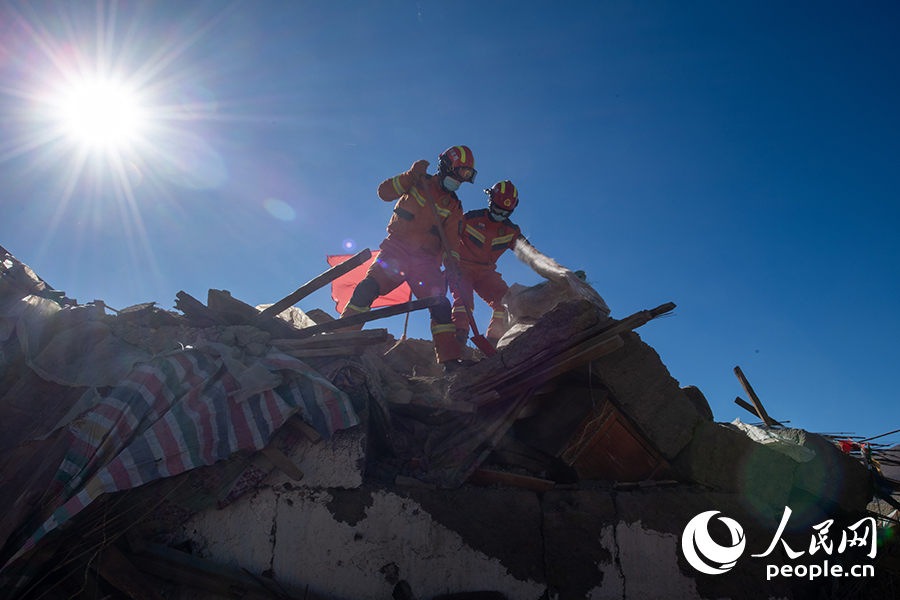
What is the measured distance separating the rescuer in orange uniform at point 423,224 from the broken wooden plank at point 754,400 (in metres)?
3.35

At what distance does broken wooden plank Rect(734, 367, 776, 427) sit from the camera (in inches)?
177

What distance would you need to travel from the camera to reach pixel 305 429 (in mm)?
3121

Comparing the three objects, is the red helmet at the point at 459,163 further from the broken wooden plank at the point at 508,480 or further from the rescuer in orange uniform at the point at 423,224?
the broken wooden plank at the point at 508,480

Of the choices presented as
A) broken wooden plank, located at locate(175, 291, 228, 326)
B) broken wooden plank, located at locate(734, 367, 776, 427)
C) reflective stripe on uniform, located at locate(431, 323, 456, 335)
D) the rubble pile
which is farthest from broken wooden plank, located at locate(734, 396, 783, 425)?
broken wooden plank, located at locate(175, 291, 228, 326)

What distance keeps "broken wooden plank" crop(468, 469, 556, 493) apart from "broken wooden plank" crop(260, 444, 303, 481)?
4.02ft

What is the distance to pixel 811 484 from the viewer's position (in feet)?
10.5

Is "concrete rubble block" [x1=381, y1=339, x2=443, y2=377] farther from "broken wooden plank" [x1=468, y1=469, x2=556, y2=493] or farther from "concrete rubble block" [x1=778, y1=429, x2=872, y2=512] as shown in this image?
"concrete rubble block" [x1=778, y1=429, x2=872, y2=512]

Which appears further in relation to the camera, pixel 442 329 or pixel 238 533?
pixel 442 329

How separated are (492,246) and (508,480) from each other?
3.18 metres

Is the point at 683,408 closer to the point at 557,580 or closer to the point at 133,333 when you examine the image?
the point at 557,580

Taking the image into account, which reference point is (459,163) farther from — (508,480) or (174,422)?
(174,422)

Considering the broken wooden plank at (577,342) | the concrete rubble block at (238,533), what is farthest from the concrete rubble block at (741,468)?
the concrete rubble block at (238,533)

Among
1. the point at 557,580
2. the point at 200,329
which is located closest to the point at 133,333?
the point at 200,329

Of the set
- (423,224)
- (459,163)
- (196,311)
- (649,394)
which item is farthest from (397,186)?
(649,394)
